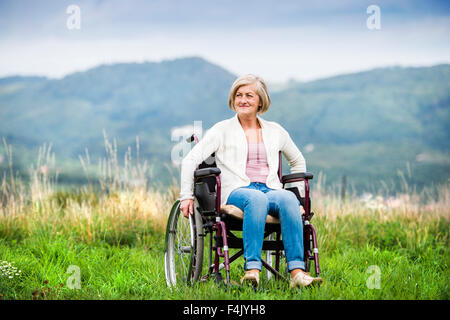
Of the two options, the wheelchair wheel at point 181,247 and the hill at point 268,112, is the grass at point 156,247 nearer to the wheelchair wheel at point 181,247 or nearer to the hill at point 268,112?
the wheelchair wheel at point 181,247

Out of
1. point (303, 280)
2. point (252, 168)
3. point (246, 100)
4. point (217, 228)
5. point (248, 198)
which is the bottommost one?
point (303, 280)

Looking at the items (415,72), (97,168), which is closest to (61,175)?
(97,168)

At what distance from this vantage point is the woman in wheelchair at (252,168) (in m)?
3.04

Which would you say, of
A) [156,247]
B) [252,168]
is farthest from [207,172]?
[156,247]

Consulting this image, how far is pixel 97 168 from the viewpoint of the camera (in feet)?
19.2

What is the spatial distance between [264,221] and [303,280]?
0.39m

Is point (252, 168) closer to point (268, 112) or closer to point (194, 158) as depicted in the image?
point (194, 158)

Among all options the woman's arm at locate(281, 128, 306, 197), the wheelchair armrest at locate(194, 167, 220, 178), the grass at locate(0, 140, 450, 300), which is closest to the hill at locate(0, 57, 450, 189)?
the grass at locate(0, 140, 450, 300)

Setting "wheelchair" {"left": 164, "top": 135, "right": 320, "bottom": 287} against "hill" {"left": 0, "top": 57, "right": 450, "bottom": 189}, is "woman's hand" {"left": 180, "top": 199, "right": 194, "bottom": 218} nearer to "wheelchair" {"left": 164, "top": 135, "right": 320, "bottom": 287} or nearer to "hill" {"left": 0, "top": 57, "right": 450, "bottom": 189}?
"wheelchair" {"left": 164, "top": 135, "right": 320, "bottom": 287}

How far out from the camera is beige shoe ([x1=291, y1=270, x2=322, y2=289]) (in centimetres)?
296

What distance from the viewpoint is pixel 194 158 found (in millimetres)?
3367

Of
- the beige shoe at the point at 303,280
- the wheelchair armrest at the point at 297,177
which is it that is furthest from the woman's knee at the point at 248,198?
the beige shoe at the point at 303,280

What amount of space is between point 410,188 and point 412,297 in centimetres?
388
